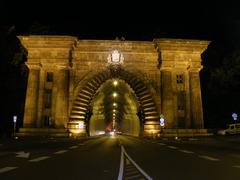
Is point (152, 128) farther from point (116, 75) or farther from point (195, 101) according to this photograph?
point (116, 75)

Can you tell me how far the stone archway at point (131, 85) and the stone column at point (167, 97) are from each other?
4.85 feet

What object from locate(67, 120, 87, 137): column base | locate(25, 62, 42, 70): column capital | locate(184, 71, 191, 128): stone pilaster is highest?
locate(25, 62, 42, 70): column capital

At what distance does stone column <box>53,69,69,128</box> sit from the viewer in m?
51.1

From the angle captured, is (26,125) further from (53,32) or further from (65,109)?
(53,32)

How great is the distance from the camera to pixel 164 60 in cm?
5381

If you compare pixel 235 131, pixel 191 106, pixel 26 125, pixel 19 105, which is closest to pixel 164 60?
pixel 191 106

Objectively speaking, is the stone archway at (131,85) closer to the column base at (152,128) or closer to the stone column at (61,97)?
the column base at (152,128)

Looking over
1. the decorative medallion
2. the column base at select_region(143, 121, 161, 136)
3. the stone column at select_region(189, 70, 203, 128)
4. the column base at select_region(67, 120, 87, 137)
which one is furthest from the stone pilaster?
the column base at select_region(67, 120, 87, 137)

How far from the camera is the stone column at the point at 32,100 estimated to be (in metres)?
51.2

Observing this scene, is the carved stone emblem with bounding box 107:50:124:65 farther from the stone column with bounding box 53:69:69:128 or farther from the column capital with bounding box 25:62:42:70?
the column capital with bounding box 25:62:42:70

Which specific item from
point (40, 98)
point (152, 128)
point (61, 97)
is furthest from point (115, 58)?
point (40, 98)

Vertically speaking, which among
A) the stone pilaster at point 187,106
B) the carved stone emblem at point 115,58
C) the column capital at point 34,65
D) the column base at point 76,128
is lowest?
the column base at point 76,128

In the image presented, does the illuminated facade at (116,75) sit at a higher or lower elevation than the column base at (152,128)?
higher

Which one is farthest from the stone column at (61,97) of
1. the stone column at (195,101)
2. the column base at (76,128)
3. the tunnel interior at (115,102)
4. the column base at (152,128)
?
the stone column at (195,101)
